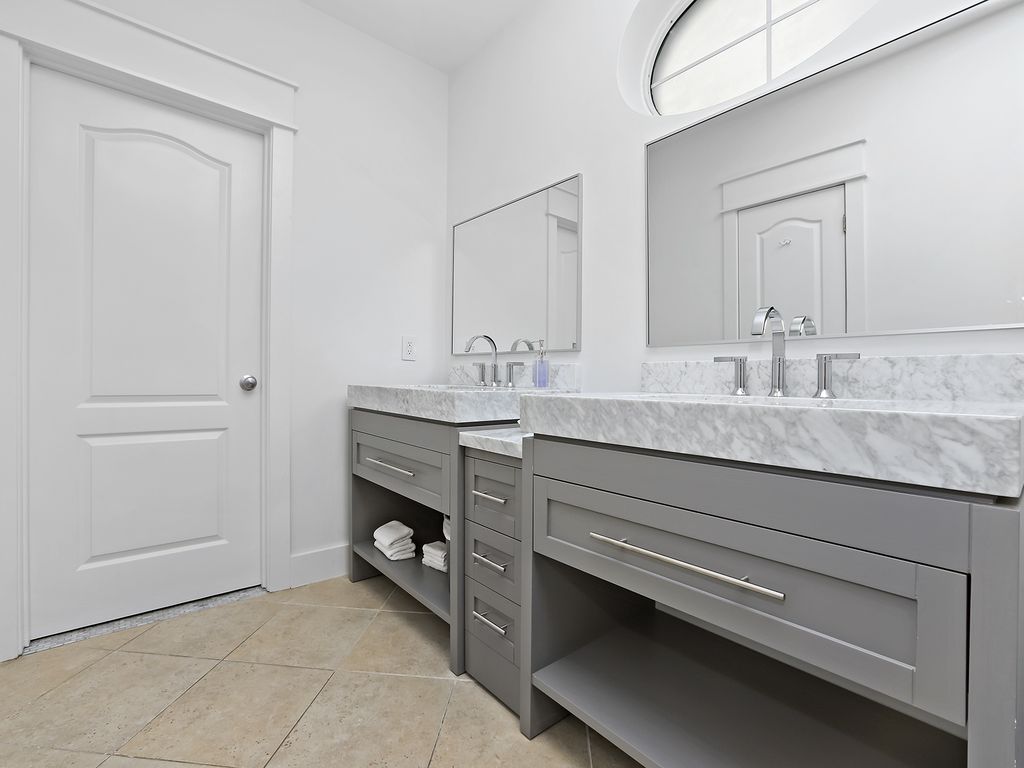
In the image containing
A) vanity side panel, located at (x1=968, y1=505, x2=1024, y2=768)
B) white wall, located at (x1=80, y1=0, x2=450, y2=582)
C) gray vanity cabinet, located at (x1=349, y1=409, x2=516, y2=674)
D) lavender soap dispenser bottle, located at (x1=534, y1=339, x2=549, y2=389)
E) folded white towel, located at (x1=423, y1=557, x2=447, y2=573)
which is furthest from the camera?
white wall, located at (x1=80, y1=0, x2=450, y2=582)

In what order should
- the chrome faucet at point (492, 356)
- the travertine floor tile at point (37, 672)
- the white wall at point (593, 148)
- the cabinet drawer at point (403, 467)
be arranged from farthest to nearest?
the chrome faucet at point (492, 356) < the white wall at point (593, 148) < the cabinet drawer at point (403, 467) < the travertine floor tile at point (37, 672)

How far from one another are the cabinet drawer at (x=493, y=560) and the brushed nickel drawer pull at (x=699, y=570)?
1.01ft

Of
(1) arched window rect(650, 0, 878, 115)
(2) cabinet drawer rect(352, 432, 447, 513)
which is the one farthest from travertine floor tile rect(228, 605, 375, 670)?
(1) arched window rect(650, 0, 878, 115)

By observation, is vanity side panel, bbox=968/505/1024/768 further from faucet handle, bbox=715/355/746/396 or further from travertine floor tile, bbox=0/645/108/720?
travertine floor tile, bbox=0/645/108/720

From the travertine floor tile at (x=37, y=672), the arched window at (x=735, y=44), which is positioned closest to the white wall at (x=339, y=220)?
the travertine floor tile at (x=37, y=672)

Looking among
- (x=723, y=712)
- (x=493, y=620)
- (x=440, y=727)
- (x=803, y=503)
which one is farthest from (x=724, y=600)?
(x=440, y=727)

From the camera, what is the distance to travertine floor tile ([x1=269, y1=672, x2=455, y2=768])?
1.13 metres

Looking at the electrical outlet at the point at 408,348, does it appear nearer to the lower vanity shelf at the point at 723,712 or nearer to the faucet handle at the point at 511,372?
the faucet handle at the point at 511,372

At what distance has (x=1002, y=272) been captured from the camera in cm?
103

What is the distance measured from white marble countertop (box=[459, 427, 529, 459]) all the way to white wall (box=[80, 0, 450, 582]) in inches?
38.9

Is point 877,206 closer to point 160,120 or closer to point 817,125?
point 817,125

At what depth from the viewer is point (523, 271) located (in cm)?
212

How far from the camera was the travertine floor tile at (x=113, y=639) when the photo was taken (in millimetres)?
1592

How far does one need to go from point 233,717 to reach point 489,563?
0.75 meters
